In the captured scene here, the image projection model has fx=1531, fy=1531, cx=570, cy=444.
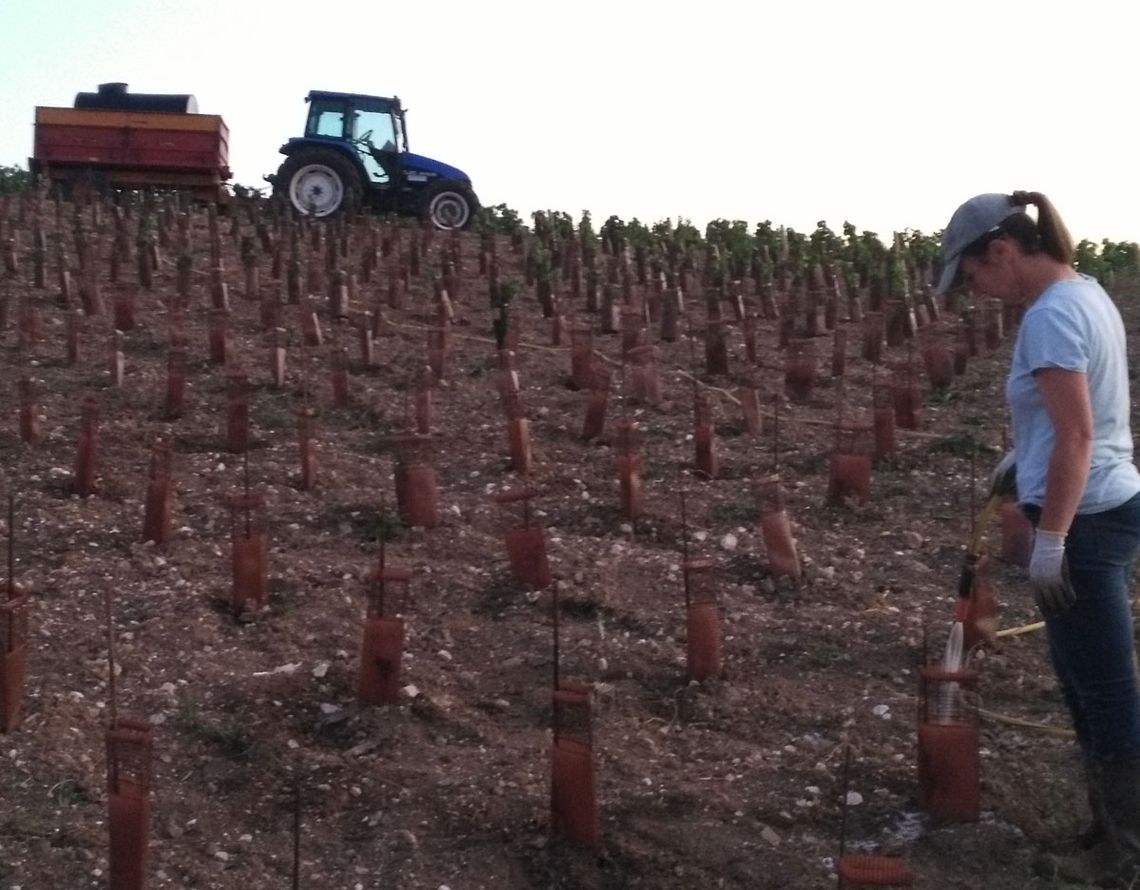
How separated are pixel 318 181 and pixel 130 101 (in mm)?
4877

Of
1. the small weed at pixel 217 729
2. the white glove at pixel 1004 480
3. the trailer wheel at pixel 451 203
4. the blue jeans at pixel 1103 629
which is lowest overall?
the small weed at pixel 217 729

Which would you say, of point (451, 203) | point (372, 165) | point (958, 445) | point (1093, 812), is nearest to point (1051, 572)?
point (1093, 812)

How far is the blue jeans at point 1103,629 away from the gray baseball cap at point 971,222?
632mm

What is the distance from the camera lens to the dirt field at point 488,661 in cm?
402

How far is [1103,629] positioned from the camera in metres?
3.66

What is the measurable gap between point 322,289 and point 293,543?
5.17m

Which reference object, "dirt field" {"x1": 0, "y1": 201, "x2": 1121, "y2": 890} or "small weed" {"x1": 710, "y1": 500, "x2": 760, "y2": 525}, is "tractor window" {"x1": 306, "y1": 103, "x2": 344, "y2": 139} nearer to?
"dirt field" {"x1": 0, "y1": 201, "x2": 1121, "y2": 890}

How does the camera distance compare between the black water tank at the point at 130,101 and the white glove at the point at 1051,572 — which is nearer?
the white glove at the point at 1051,572

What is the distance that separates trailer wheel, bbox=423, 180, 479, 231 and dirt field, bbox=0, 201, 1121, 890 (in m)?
11.3

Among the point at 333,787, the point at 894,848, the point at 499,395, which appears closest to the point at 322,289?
the point at 499,395

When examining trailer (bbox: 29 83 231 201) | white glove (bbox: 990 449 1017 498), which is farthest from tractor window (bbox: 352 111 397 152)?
white glove (bbox: 990 449 1017 498)

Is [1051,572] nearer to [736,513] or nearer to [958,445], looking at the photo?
[736,513]

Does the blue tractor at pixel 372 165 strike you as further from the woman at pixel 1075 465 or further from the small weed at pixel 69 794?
the woman at pixel 1075 465

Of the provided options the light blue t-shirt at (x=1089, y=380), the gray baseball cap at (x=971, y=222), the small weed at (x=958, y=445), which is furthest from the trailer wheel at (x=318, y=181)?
the light blue t-shirt at (x=1089, y=380)
